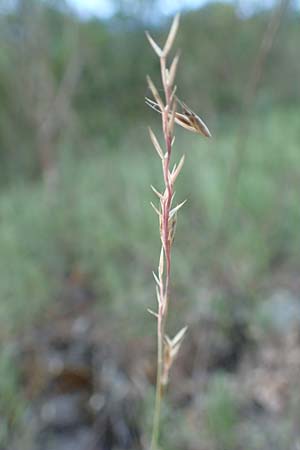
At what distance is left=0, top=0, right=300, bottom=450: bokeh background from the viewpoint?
1414 mm

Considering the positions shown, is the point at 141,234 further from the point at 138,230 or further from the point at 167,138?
the point at 167,138

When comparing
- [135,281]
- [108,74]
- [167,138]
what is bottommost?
[135,281]

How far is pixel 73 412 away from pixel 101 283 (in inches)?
28.1

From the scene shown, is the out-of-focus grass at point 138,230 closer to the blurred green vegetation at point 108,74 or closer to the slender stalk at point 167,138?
the blurred green vegetation at point 108,74

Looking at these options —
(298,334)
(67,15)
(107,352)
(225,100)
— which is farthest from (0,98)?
(298,334)

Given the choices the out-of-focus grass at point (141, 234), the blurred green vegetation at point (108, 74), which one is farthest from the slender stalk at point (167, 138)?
the blurred green vegetation at point (108, 74)

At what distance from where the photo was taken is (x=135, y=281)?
198cm

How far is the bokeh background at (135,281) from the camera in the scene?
141 cm

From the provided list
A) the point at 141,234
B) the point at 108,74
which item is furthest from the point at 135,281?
the point at 108,74

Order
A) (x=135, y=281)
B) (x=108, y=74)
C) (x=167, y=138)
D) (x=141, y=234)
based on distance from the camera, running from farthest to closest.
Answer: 1. (x=108, y=74)
2. (x=141, y=234)
3. (x=135, y=281)
4. (x=167, y=138)

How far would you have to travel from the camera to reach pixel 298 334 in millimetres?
1719

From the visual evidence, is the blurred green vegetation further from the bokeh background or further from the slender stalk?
the slender stalk

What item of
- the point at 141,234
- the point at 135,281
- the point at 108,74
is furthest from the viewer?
the point at 108,74

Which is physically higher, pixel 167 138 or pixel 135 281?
pixel 167 138
